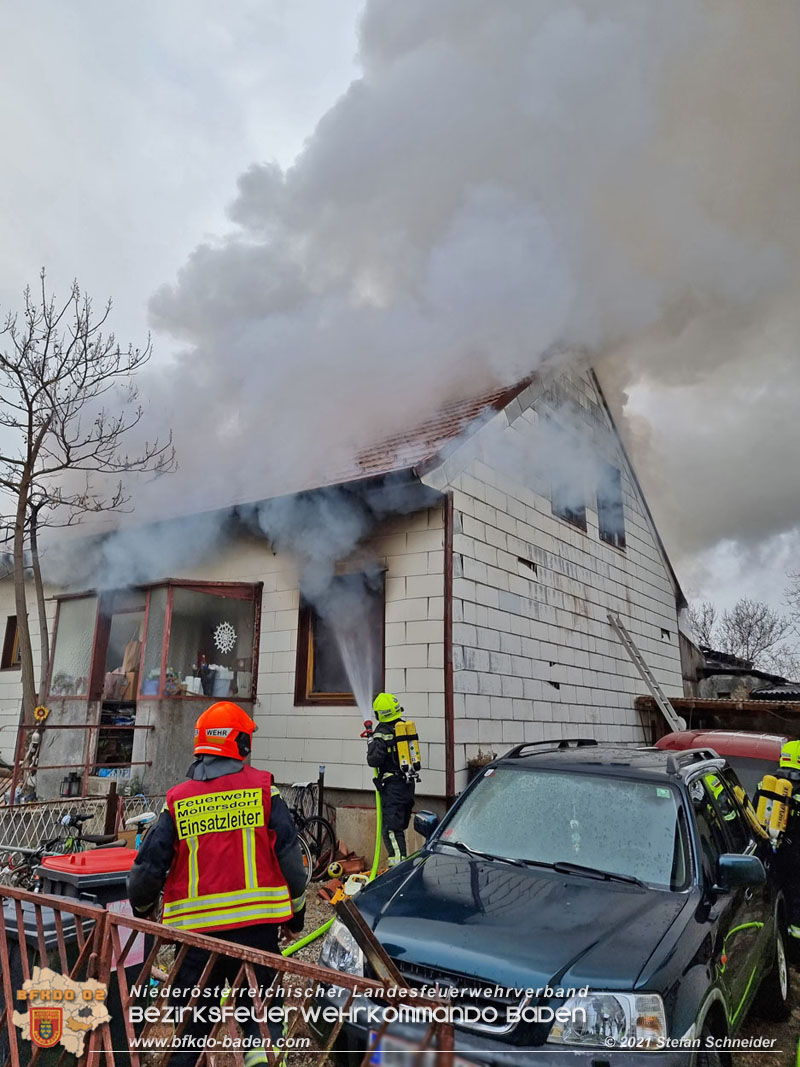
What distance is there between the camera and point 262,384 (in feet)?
33.1

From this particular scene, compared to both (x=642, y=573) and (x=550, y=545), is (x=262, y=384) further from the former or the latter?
(x=642, y=573)

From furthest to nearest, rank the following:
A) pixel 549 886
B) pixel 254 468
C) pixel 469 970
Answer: pixel 254 468 < pixel 549 886 < pixel 469 970

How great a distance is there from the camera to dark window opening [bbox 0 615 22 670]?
11.9 m

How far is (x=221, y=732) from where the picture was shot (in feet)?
9.84

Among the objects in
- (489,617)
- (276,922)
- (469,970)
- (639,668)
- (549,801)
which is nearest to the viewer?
(469,970)

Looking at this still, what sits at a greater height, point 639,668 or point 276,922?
point 639,668

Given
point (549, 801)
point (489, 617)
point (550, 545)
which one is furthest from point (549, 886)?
point (550, 545)

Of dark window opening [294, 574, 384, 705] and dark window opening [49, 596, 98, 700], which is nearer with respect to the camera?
dark window opening [294, 574, 384, 705]

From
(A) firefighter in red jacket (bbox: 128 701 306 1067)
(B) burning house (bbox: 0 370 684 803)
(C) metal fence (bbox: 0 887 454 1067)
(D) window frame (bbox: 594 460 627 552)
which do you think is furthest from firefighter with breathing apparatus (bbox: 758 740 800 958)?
(D) window frame (bbox: 594 460 627 552)

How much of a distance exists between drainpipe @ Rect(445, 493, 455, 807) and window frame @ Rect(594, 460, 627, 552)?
195 inches

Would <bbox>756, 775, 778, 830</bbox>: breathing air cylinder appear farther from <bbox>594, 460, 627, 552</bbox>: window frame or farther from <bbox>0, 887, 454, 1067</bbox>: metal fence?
<bbox>594, 460, 627, 552</bbox>: window frame

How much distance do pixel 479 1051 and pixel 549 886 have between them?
90 centimetres

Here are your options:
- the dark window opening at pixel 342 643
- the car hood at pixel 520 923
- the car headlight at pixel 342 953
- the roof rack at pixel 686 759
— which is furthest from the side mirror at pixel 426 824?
the dark window opening at pixel 342 643

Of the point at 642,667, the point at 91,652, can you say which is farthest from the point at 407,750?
the point at 642,667
